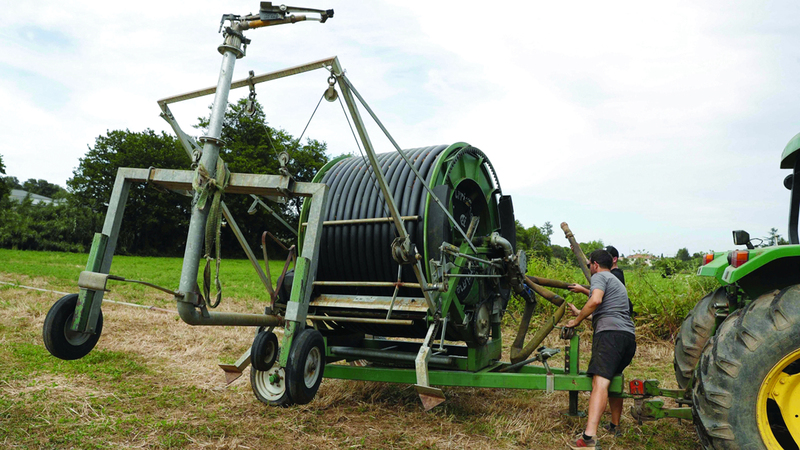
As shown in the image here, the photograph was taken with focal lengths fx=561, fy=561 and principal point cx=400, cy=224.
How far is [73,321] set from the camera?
3.94 meters

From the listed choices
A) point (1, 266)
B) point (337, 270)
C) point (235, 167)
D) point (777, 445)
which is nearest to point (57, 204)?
point (235, 167)

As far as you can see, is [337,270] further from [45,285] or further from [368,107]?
[45,285]

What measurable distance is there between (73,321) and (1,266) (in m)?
17.4

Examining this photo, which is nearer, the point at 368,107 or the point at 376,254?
the point at 368,107

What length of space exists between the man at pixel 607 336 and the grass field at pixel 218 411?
41 cm

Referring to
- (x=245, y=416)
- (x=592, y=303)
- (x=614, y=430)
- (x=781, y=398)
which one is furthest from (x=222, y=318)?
(x=781, y=398)

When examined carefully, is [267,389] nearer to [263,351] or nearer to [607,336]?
[263,351]

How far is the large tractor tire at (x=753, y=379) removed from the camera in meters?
3.76

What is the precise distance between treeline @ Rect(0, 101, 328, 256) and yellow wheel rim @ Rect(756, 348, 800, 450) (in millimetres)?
27501

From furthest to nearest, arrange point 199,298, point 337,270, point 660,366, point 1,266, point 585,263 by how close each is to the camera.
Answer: point 1,266 < point 660,366 < point 585,263 < point 337,270 < point 199,298

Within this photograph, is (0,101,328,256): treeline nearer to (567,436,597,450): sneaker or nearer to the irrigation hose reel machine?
the irrigation hose reel machine

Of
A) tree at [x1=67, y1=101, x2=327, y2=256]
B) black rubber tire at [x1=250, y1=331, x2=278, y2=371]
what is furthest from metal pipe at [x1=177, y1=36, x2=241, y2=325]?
tree at [x1=67, y1=101, x2=327, y2=256]

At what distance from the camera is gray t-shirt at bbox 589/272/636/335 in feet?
16.5

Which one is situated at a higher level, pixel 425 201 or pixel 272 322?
pixel 425 201
